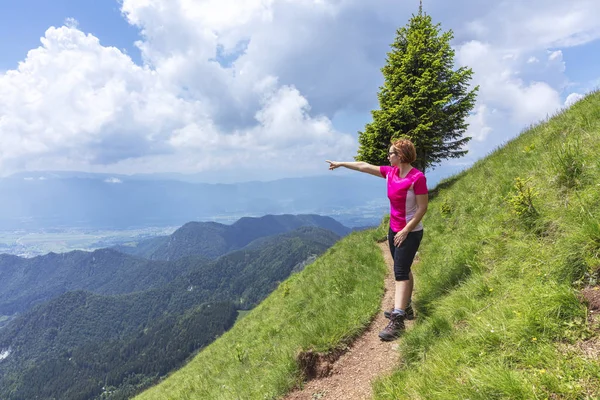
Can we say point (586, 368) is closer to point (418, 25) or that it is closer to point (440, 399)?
point (440, 399)

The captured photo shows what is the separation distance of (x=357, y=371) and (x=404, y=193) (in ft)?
10.8

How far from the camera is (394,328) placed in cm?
545

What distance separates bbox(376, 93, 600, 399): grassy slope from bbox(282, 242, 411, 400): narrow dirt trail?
64cm

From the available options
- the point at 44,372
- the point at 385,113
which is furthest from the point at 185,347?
the point at 385,113

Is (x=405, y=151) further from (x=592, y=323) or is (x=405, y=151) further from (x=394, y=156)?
(x=592, y=323)

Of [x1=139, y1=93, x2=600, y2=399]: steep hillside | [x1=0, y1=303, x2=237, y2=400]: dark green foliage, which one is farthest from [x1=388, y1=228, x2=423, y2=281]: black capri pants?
[x1=0, y1=303, x2=237, y2=400]: dark green foliage

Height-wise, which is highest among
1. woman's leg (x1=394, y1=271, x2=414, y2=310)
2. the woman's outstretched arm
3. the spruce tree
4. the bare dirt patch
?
the spruce tree

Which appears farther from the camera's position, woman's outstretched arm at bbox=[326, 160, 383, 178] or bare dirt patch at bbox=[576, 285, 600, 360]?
woman's outstretched arm at bbox=[326, 160, 383, 178]

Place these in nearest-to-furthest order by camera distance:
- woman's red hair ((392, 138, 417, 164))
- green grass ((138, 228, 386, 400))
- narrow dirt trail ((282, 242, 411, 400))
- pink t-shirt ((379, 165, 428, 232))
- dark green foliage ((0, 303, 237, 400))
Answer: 1. narrow dirt trail ((282, 242, 411, 400))
2. pink t-shirt ((379, 165, 428, 232))
3. woman's red hair ((392, 138, 417, 164))
4. green grass ((138, 228, 386, 400))
5. dark green foliage ((0, 303, 237, 400))

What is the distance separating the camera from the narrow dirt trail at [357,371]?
4913 millimetres

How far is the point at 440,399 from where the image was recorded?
305 cm

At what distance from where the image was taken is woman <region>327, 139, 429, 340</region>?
5105 millimetres

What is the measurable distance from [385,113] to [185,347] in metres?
201

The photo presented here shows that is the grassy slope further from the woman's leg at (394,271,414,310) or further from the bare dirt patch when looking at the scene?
the woman's leg at (394,271,414,310)
